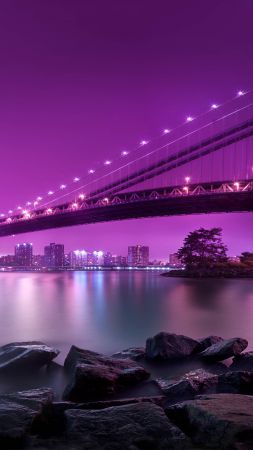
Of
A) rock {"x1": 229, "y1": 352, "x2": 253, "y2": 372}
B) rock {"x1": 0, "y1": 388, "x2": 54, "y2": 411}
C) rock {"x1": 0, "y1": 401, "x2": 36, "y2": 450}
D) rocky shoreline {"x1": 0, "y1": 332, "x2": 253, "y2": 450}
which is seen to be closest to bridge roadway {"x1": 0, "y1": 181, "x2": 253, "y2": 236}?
rock {"x1": 229, "y1": 352, "x2": 253, "y2": 372}

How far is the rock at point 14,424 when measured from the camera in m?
3.61

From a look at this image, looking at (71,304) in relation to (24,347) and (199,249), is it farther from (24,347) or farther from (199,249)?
(199,249)

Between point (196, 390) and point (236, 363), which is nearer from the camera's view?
point (196, 390)

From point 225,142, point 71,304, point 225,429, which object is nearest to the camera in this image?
point 225,429

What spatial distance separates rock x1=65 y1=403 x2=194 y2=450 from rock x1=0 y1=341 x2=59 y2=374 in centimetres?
252

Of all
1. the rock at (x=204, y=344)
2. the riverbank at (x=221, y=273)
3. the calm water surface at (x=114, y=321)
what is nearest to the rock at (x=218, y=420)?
the rock at (x=204, y=344)

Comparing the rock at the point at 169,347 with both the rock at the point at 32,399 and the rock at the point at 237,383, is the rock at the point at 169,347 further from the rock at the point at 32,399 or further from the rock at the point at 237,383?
the rock at the point at 32,399

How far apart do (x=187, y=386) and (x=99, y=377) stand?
113cm

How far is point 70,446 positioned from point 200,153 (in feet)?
155

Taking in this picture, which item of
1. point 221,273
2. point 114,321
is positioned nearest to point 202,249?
point 221,273

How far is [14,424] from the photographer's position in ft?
12.3

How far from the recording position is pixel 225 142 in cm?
4500

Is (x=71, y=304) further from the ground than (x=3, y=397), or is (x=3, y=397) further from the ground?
(x=3, y=397)

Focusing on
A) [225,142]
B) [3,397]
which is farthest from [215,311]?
[225,142]
